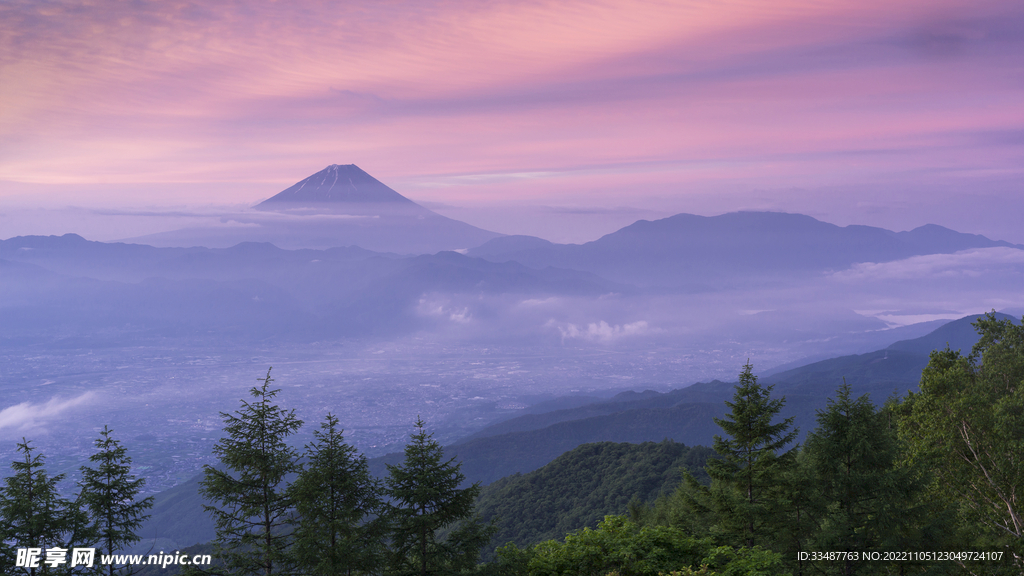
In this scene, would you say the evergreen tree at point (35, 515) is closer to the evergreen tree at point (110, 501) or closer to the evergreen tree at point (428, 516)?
the evergreen tree at point (110, 501)

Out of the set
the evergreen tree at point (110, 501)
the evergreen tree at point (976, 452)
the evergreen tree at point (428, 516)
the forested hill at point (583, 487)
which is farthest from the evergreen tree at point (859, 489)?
the forested hill at point (583, 487)

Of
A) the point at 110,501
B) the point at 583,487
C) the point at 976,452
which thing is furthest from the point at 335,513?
the point at 583,487

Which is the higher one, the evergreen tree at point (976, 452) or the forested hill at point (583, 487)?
the evergreen tree at point (976, 452)

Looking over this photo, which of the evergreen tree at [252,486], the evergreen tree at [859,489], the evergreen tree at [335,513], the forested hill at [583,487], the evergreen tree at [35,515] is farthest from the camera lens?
the forested hill at [583,487]

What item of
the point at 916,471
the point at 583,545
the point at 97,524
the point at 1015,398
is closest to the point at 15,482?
the point at 97,524

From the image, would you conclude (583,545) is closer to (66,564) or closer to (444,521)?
(444,521)

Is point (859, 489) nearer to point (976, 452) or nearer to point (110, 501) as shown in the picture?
point (976, 452)

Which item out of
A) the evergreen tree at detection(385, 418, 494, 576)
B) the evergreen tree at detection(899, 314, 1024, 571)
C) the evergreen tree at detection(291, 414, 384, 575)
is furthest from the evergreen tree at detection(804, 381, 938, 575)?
the evergreen tree at detection(291, 414, 384, 575)

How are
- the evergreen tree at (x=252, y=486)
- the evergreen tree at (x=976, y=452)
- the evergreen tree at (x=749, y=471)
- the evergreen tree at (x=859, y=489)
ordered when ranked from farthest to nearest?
the evergreen tree at (x=749, y=471) < the evergreen tree at (x=976, y=452) < the evergreen tree at (x=859, y=489) < the evergreen tree at (x=252, y=486)
